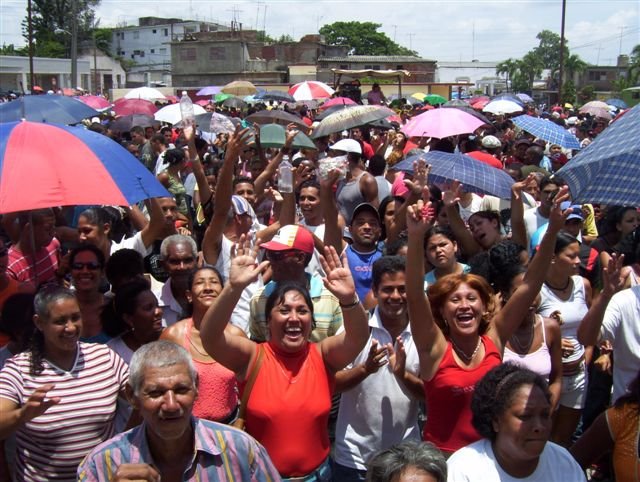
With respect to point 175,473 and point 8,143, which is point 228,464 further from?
point 8,143

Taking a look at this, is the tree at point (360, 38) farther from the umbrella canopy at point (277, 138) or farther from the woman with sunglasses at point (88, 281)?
the woman with sunglasses at point (88, 281)

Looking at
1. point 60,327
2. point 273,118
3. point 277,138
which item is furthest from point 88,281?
point 273,118

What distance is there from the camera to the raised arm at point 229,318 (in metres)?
3.04

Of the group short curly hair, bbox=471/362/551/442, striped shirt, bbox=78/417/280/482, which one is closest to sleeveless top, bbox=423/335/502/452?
short curly hair, bbox=471/362/551/442

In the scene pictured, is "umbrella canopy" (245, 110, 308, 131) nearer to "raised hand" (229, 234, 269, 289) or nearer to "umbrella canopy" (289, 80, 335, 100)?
"umbrella canopy" (289, 80, 335, 100)

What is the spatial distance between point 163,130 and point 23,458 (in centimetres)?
1098

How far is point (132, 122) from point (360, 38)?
302 ft

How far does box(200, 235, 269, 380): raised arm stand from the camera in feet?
9.99

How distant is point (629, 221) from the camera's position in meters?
5.75

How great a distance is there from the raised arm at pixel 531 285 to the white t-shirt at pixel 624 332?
71cm

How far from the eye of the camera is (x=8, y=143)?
359 centimetres

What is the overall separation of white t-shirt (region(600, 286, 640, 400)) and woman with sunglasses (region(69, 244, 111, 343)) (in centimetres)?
281

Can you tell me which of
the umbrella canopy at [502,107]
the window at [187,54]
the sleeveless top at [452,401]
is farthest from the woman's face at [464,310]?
the window at [187,54]

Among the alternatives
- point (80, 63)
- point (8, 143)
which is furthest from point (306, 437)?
point (80, 63)
